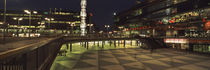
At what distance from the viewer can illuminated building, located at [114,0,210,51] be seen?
31.9 meters

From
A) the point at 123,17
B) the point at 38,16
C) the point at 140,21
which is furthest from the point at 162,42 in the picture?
the point at 38,16

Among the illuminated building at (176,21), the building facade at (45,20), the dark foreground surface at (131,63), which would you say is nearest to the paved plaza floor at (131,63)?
the dark foreground surface at (131,63)

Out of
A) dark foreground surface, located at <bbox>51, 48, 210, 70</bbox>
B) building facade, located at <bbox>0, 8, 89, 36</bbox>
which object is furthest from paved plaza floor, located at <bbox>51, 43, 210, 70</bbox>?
building facade, located at <bbox>0, 8, 89, 36</bbox>

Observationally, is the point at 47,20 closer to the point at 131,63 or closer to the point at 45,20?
the point at 45,20

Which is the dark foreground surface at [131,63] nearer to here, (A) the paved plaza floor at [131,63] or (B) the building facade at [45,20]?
(A) the paved plaza floor at [131,63]

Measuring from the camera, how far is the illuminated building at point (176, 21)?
31906 mm

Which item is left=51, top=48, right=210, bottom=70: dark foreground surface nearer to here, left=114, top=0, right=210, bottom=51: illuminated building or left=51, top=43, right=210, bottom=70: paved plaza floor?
left=51, top=43, right=210, bottom=70: paved plaza floor

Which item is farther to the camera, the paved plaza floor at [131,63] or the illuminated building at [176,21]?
the illuminated building at [176,21]

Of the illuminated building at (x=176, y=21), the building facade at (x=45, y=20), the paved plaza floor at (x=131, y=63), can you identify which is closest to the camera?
the paved plaza floor at (x=131, y=63)

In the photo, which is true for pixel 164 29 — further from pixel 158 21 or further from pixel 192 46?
pixel 192 46

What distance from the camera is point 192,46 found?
1204 inches

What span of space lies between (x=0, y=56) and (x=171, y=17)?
5096cm

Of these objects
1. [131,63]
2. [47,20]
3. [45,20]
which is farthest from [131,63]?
[45,20]

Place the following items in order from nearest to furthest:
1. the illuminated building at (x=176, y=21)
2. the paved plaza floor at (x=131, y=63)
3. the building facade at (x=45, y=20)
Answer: the paved plaza floor at (x=131, y=63), the illuminated building at (x=176, y=21), the building facade at (x=45, y=20)
